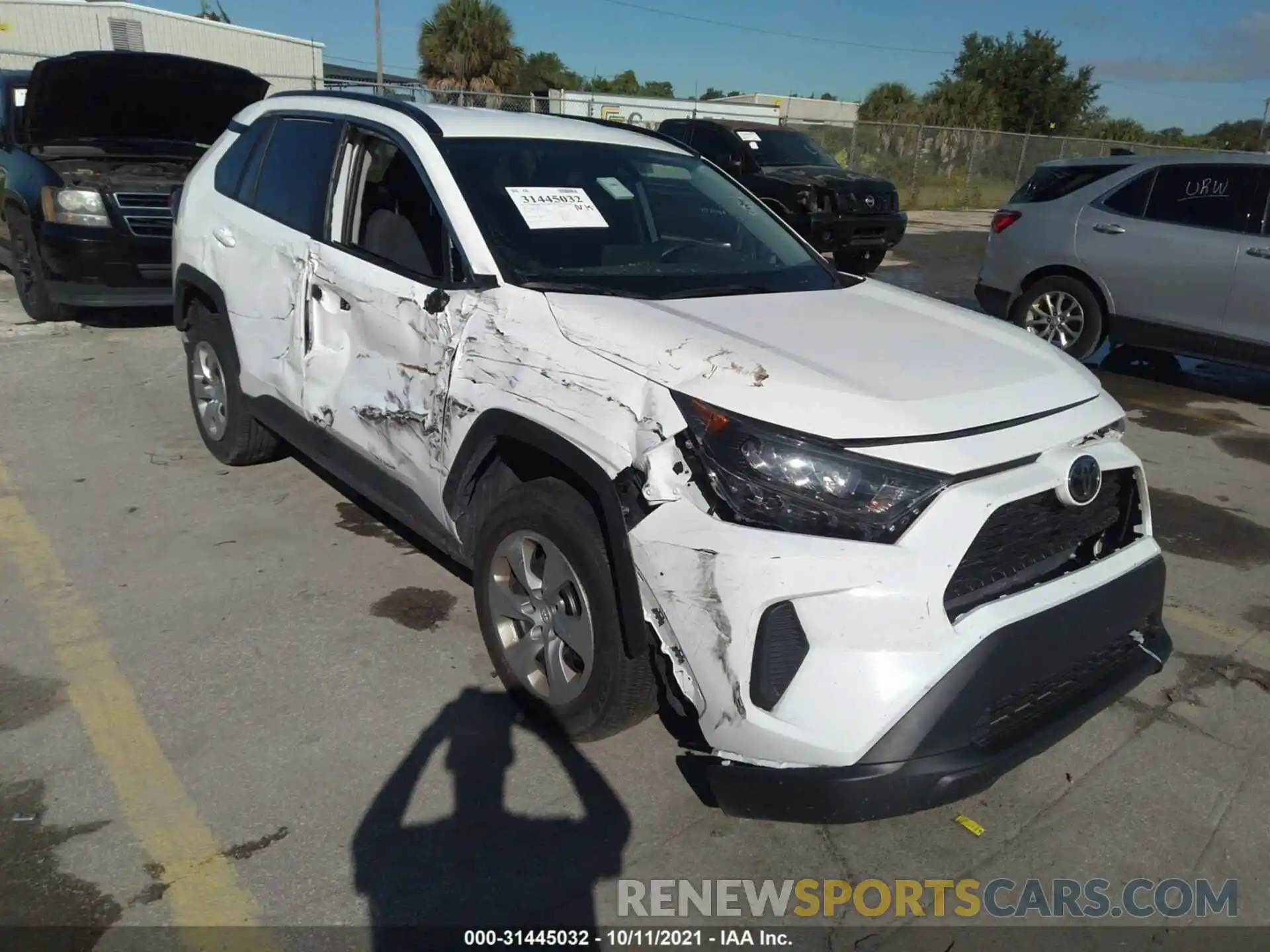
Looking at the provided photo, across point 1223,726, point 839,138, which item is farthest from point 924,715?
point 839,138

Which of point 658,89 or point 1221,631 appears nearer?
point 1221,631

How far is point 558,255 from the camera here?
3.25 meters

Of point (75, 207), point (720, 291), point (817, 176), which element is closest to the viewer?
point (720, 291)

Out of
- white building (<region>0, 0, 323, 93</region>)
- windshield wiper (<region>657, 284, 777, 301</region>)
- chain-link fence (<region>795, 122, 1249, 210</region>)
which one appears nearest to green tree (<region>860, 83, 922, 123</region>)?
chain-link fence (<region>795, 122, 1249, 210</region>)

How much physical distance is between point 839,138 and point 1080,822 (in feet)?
75.9

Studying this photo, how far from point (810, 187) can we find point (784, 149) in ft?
5.79

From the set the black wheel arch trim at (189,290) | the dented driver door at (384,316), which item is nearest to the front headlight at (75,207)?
the black wheel arch trim at (189,290)

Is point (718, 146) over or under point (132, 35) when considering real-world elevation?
under

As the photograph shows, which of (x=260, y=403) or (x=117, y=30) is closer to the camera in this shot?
A: (x=260, y=403)

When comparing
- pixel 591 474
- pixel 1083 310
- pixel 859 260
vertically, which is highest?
pixel 591 474

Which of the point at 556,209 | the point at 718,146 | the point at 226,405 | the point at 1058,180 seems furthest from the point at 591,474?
the point at 718,146

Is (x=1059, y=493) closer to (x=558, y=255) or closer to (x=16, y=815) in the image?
(x=558, y=255)

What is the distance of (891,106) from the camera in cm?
3509

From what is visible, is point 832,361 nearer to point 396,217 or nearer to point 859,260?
point 396,217
